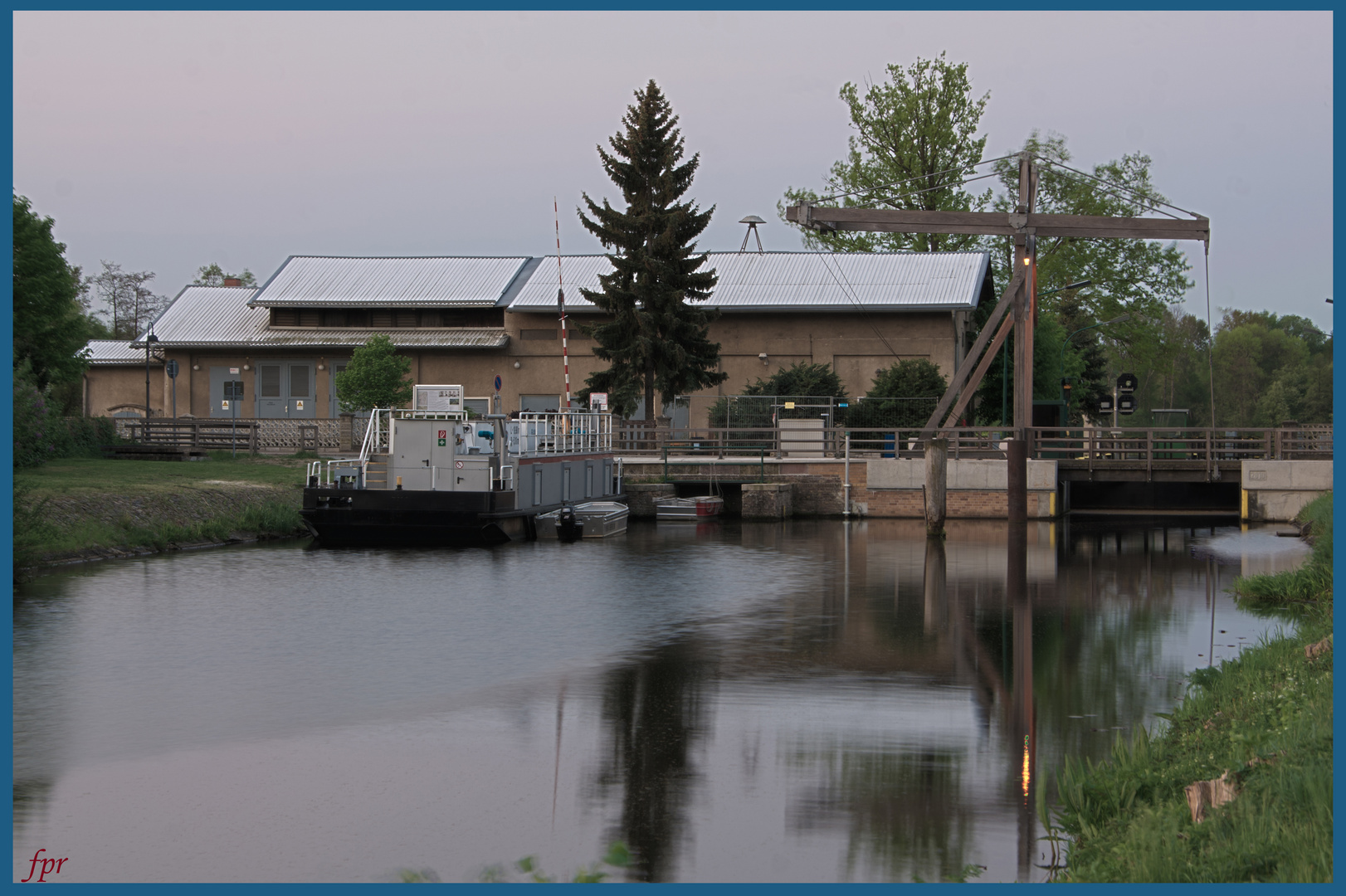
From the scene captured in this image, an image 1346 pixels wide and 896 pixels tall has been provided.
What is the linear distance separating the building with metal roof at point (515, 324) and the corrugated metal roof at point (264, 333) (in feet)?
0.25

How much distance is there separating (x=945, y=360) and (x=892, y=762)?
39.2 m

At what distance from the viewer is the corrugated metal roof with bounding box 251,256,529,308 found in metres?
52.7

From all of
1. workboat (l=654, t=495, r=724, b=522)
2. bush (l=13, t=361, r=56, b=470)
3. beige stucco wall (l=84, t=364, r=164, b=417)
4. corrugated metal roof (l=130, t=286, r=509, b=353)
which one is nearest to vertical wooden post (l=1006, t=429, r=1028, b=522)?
workboat (l=654, t=495, r=724, b=522)

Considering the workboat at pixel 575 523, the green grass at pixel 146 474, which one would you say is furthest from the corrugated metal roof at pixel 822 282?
the workboat at pixel 575 523

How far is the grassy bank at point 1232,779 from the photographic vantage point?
22.2 ft

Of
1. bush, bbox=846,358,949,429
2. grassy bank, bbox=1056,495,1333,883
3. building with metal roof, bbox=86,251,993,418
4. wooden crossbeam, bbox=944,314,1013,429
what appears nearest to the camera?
grassy bank, bbox=1056,495,1333,883

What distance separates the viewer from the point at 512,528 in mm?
30406

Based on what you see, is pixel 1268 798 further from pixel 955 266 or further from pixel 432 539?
pixel 955 266

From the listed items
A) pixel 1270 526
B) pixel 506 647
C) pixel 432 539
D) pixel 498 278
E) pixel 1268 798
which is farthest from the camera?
pixel 498 278

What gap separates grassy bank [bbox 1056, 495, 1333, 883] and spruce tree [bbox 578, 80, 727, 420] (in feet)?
102

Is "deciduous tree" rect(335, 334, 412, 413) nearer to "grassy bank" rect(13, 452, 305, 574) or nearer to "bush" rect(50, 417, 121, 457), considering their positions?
"bush" rect(50, 417, 121, 457)

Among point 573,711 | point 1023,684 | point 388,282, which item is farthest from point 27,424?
point 388,282

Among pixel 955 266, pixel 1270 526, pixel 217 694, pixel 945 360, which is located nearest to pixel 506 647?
pixel 217 694
